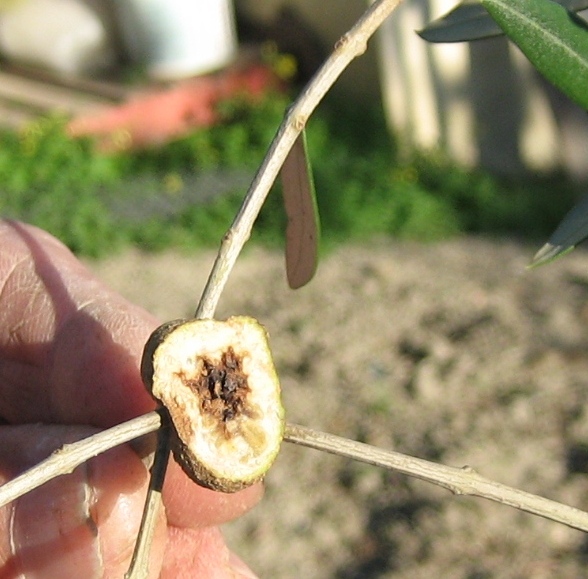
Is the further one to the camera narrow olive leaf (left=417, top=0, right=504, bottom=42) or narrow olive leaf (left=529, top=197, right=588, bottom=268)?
narrow olive leaf (left=417, top=0, right=504, bottom=42)

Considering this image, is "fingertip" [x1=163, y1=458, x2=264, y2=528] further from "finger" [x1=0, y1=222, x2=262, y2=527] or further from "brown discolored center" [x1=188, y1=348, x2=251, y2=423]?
"brown discolored center" [x1=188, y1=348, x2=251, y2=423]

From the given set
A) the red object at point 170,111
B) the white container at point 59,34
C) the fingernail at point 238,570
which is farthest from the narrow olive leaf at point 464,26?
the white container at point 59,34

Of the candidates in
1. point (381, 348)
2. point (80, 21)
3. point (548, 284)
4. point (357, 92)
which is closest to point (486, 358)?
point (381, 348)

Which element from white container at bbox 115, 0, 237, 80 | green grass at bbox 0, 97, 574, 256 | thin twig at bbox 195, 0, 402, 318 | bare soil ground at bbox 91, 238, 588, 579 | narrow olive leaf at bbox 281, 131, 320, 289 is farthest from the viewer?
white container at bbox 115, 0, 237, 80

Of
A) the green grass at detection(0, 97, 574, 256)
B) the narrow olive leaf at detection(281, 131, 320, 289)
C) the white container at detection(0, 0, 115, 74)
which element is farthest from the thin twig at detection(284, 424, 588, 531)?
the white container at detection(0, 0, 115, 74)

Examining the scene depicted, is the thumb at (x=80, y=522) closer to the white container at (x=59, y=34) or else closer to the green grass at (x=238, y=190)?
the green grass at (x=238, y=190)
